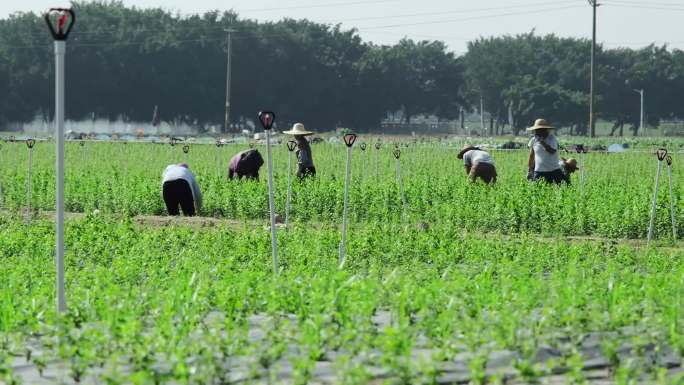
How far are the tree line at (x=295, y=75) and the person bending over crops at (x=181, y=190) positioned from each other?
5978 centimetres

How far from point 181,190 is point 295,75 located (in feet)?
218

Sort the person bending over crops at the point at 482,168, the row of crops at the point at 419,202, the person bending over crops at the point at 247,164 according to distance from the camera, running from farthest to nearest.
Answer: the person bending over crops at the point at 482,168
the person bending over crops at the point at 247,164
the row of crops at the point at 419,202

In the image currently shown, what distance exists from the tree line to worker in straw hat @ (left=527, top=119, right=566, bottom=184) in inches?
2379

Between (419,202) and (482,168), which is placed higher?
(482,168)

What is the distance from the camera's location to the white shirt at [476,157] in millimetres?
17359

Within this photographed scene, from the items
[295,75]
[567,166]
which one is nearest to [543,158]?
[567,166]

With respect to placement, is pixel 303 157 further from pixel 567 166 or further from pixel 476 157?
pixel 567 166

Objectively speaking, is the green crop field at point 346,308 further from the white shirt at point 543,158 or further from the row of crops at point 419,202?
the white shirt at point 543,158

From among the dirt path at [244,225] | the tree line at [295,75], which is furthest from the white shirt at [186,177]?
the tree line at [295,75]

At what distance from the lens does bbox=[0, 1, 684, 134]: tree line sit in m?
75.4

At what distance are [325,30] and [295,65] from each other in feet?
26.1

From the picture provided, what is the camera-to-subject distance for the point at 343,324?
6875mm

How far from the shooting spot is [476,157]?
1744cm

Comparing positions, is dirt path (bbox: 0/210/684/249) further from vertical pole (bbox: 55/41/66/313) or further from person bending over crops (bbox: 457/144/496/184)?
vertical pole (bbox: 55/41/66/313)
